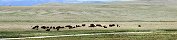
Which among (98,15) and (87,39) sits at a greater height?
(87,39)

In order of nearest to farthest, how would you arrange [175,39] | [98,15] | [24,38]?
[175,39]
[24,38]
[98,15]

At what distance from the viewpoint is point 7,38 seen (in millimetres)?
53969

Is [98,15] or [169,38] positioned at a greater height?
[169,38]

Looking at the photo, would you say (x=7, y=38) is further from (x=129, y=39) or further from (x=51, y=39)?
(x=129, y=39)

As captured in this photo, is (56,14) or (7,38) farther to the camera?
(56,14)

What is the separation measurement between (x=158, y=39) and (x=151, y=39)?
0.67 metres

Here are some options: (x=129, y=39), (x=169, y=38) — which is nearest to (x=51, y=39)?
(x=129, y=39)

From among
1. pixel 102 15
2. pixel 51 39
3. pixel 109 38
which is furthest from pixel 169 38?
pixel 102 15

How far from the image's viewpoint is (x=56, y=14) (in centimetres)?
10950

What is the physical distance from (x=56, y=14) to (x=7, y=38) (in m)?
55.6

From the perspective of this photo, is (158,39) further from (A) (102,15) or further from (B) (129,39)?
(A) (102,15)

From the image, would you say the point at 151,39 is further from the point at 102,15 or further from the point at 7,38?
the point at 102,15

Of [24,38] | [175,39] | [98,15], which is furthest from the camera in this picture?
[98,15]

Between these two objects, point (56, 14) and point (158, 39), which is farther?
point (56, 14)
